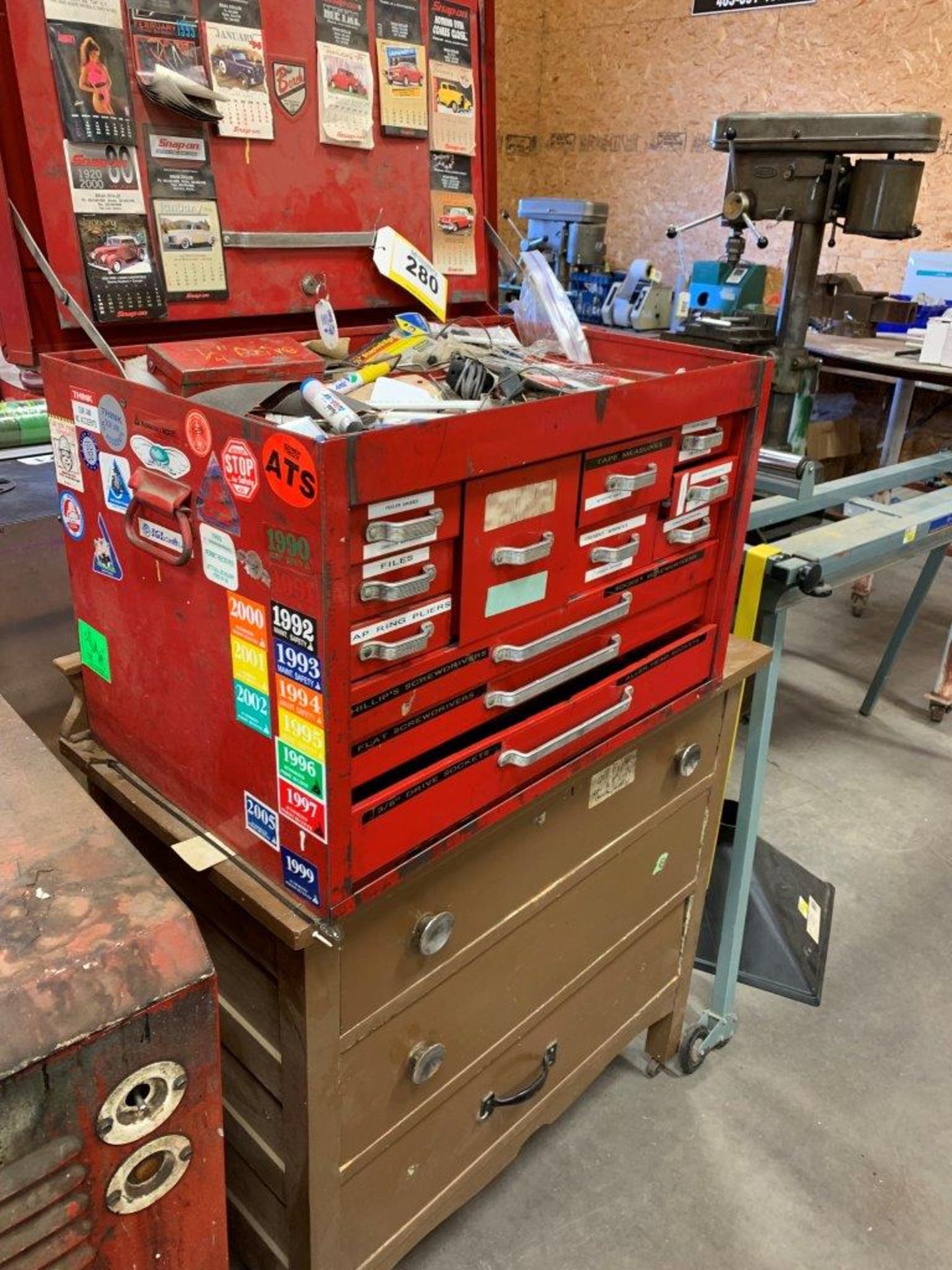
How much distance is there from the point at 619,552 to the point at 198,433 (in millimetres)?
461

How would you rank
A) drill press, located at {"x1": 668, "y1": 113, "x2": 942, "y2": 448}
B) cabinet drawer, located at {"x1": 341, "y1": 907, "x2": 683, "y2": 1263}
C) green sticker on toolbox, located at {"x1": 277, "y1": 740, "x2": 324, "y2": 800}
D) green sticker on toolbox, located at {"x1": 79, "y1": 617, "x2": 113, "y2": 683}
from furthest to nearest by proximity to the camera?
drill press, located at {"x1": 668, "y1": 113, "x2": 942, "y2": 448} → cabinet drawer, located at {"x1": 341, "y1": 907, "x2": 683, "y2": 1263} → green sticker on toolbox, located at {"x1": 79, "y1": 617, "x2": 113, "y2": 683} → green sticker on toolbox, located at {"x1": 277, "y1": 740, "x2": 324, "y2": 800}

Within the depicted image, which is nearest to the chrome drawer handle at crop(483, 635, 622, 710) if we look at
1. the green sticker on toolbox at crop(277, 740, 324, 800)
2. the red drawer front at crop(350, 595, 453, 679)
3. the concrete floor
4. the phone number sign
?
the red drawer front at crop(350, 595, 453, 679)

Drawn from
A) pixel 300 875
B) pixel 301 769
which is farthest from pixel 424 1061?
pixel 301 769

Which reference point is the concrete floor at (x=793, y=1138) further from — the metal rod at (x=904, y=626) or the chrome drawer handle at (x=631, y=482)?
the chrome drawer handle at (x=631, y=482)

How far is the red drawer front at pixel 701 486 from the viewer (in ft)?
3.59

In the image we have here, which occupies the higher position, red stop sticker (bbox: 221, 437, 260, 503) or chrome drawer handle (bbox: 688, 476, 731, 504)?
red stop sticker (bbox: 221, 437, 260, 503)

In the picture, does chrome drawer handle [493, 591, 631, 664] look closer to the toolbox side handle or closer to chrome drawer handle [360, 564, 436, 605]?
chrome drawer handle [360, 564, 436, 605]

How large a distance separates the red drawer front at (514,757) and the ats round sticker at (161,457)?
1.12ft

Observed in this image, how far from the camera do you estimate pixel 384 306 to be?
1299 millimetres

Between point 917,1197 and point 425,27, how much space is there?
1.88m

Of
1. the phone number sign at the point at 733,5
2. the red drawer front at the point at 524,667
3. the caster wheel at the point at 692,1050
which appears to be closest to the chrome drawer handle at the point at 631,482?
the red drawer front at the point at 524,667

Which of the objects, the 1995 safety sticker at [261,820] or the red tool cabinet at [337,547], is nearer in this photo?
→ the red tool cabinet at [337,547]

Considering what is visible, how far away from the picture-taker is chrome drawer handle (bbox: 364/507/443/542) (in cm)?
77

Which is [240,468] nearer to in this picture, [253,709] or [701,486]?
[253,709]
